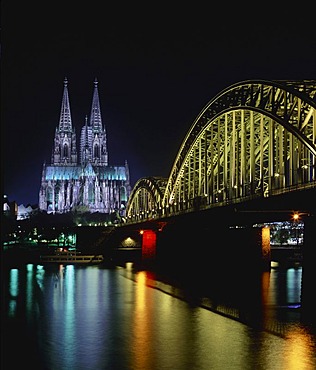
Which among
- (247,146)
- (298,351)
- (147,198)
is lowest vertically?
(298,351)

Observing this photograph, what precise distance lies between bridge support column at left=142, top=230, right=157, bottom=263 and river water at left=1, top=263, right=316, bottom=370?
117 ft

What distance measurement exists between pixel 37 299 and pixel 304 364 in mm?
29742

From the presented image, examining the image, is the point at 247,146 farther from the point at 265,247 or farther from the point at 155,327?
the point at 155,327

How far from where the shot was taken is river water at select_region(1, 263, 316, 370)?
102ft

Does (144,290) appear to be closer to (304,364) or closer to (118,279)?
(118,279)

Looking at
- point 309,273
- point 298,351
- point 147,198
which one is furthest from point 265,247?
point 147,198

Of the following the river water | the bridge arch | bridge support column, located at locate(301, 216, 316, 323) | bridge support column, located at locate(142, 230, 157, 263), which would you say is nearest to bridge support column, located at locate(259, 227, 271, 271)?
the river water

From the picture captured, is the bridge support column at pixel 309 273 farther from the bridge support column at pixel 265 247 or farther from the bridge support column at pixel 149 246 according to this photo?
the bridge support column at pixel 149 246

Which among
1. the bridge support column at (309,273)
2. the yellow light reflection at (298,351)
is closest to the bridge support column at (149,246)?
the bridge support column at (309,273)

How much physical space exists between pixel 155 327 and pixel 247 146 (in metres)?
44.0

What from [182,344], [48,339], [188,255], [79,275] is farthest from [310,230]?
[188,255]

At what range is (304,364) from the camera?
30.0 meters

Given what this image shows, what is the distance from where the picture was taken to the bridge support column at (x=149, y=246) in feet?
344

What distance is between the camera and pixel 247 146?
269ft
